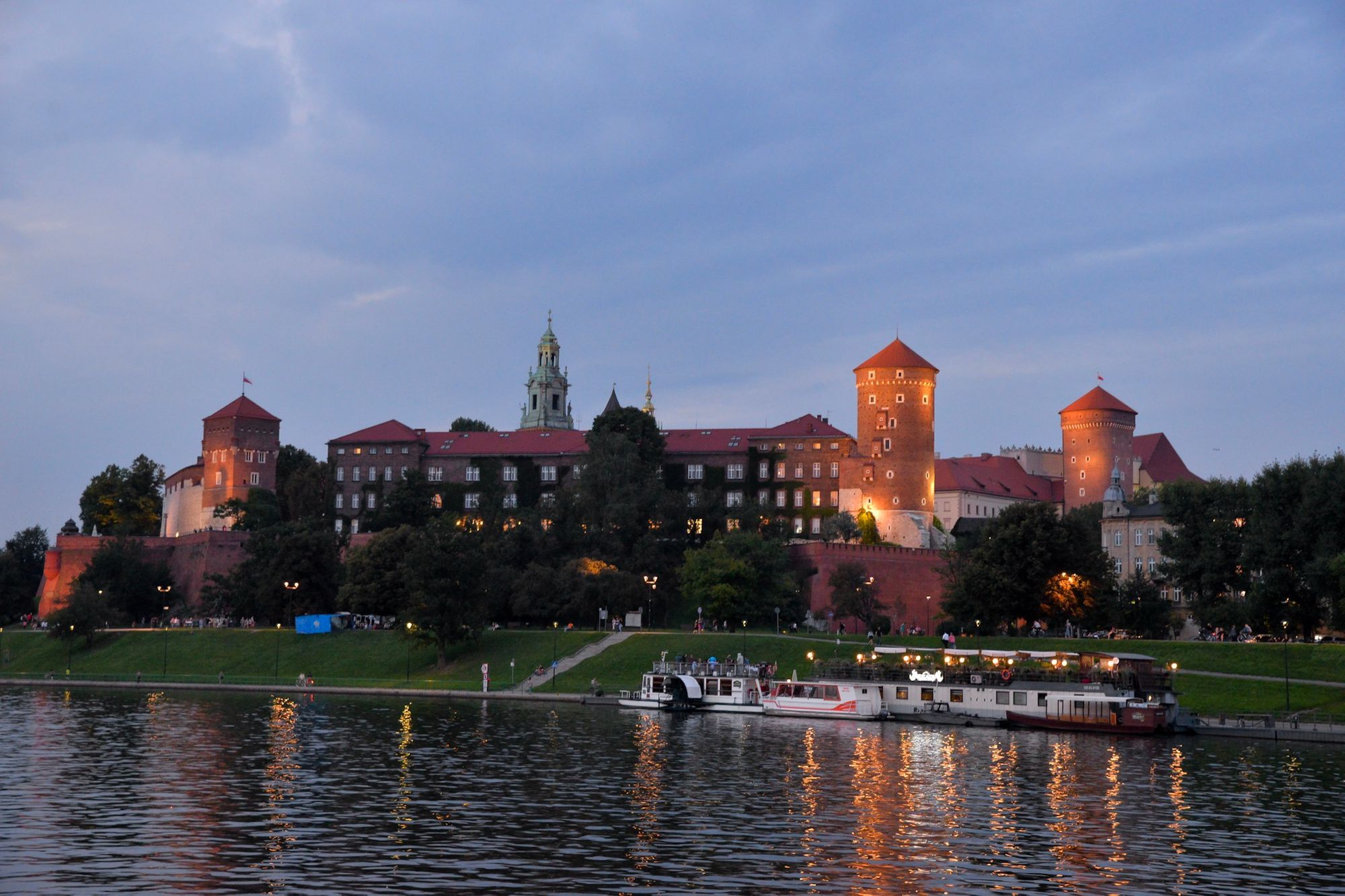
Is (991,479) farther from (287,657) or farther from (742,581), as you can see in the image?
(287,657)

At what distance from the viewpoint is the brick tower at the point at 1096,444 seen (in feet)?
475

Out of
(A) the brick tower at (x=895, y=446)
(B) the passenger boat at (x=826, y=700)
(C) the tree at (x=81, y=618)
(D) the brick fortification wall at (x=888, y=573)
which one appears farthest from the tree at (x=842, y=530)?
(C) the tree at (x=81, y=618)

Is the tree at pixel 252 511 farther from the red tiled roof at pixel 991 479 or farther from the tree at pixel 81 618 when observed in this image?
the red tiled roof at pixel 991 479

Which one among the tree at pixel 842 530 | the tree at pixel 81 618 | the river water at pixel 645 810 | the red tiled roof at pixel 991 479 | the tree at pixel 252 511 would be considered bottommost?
the river water at pixel 645 810

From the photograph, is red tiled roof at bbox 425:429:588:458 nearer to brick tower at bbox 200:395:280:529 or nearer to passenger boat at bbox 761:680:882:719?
brick tower at bbox 200:395:280:529

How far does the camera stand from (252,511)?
4884 inches

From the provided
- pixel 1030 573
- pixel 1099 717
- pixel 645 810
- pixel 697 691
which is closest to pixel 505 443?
pixel 1030 573

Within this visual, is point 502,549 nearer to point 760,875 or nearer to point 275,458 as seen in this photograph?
point 275,458

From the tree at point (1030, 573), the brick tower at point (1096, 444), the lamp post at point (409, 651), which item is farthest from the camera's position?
the brick tower at point (1096, 444)

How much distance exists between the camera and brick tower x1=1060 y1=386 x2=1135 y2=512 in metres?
145

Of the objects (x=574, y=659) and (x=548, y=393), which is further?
(x=548, y=393)

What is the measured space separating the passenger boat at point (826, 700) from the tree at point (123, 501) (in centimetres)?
9119

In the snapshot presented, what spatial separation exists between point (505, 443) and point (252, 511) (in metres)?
22.6

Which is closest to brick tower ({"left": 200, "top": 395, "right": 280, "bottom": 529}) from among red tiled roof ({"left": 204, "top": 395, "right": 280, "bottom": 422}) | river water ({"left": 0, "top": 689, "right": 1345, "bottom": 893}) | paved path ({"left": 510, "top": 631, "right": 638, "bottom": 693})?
red tiled roof ({"left": 204, "top": 395, "right": 280, "bottom": 422})
